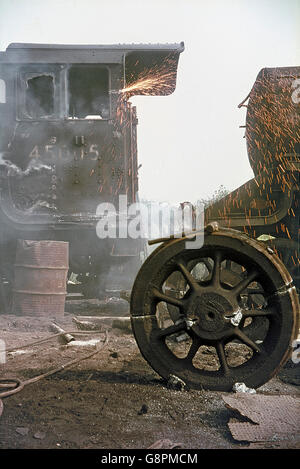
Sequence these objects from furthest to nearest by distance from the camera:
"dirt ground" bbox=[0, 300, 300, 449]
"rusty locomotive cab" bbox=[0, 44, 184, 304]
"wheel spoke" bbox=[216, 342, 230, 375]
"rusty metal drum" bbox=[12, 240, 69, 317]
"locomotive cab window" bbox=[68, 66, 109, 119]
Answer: "locomotive cab window" bbox=[68, 66, 109, 119], "rusty locomotive cab" bbox=[0, 44, 184, 304], "rusty metal drum" bbox=[12, 240, 69, 317], "wheel spoke" bbox=[216, 342, 230, 375], "dirt ground" bbox=[0, 300, 300, 449]

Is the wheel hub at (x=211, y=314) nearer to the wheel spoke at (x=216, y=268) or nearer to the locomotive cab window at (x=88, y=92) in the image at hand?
the wheel spoke at (x=216, y=268)

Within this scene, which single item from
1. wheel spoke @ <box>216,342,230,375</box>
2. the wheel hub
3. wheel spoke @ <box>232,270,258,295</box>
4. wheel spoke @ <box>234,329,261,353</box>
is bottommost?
wheel spoke @ <box>216,342,230,375</box>

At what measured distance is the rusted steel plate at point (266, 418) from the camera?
7.38 feet

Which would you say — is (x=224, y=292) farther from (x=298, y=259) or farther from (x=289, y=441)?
(x=298, y=259)

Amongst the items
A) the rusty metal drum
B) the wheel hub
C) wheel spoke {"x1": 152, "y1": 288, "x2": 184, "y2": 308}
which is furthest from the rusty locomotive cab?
the wheel hub

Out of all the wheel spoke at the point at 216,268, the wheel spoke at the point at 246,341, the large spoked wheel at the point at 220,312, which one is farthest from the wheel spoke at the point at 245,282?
the wheel spoke at the point at 246,341

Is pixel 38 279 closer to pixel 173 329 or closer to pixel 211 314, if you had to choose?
pixel 173 329

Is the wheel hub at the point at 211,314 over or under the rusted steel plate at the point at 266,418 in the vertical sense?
over

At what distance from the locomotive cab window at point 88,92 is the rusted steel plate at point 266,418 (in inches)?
225

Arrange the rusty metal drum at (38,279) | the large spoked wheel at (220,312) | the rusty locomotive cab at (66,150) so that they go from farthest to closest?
the rusty locomotive cab at (66,150) → the rusty metal drum at (38,279) → the large spoked wheel at (220,312)

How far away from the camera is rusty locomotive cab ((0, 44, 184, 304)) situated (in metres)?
6.98

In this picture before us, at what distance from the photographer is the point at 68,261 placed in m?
7.11

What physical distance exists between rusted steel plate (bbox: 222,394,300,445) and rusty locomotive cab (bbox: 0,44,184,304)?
4.55 meters

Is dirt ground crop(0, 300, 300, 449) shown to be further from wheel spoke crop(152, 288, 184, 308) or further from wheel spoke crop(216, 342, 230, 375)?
wheel spoke crop(152, 288, 184, 308)
